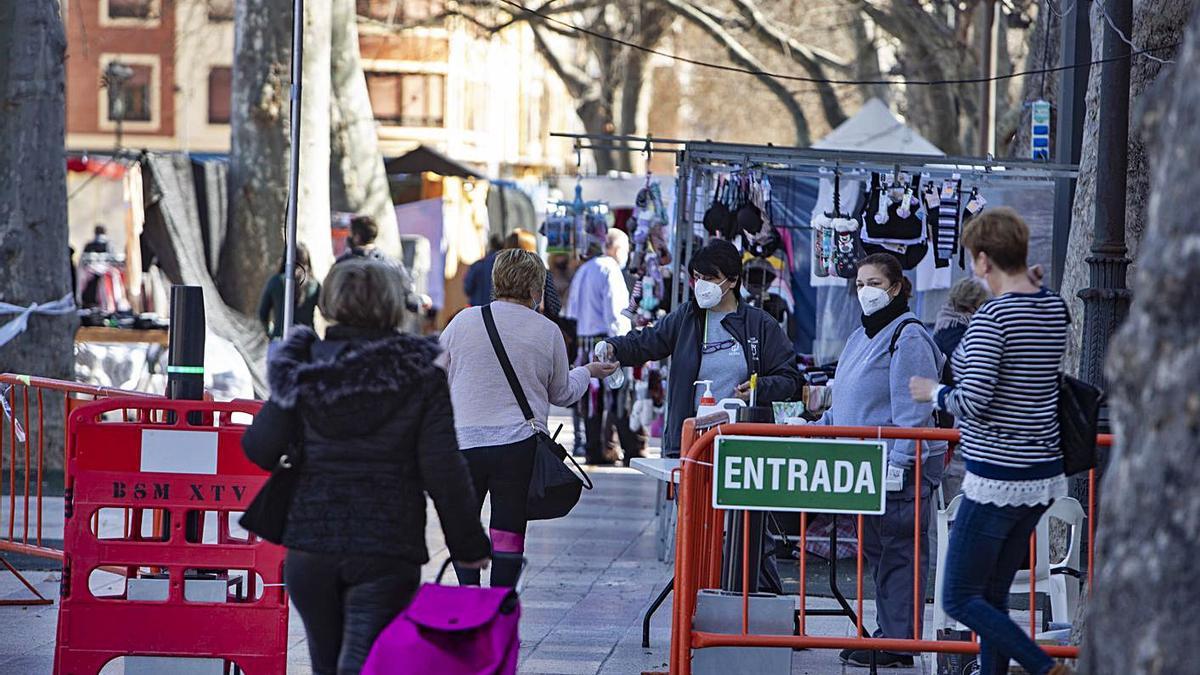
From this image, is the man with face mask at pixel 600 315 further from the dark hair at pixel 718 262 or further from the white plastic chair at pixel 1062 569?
the white plastic chair at pixel 1062 569

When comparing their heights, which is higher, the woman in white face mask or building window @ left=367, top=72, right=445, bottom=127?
building window @ left=367, top=72, right=445, bottom=127

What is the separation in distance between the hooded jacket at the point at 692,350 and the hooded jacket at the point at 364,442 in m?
3.44

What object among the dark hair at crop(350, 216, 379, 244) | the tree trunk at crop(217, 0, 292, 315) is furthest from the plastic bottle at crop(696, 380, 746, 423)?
the tree trunk at crop(217, 0, 292, 315)

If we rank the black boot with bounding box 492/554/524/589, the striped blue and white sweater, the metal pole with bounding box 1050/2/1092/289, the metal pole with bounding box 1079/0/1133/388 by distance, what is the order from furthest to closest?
the metal pole with bounding box 1050/2/1092/289 → the metal pole with bounding box 1079/0/1133/388 → the black boot with bounding box 492/554/524/589 → the striped blue and white sweater

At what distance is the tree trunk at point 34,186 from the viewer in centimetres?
1330

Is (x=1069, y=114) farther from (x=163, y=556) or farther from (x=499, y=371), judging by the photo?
(x=163, y=556)

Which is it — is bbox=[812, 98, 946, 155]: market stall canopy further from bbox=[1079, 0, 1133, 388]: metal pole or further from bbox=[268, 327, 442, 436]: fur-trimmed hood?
bbox=[268, 327, 442, 436]: fur-trimmed hood

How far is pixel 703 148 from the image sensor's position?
11.1m

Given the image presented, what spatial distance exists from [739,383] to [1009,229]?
9.83 feet

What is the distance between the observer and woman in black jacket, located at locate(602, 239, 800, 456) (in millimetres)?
8438

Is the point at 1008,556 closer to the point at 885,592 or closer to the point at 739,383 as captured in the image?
the point at 885,592

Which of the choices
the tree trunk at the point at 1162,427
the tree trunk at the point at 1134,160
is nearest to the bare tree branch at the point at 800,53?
the tree trunk at the point at 1134,160

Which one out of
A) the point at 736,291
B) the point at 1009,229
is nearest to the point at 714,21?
the point at 736,291

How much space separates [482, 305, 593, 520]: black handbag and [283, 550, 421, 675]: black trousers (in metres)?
2.17
